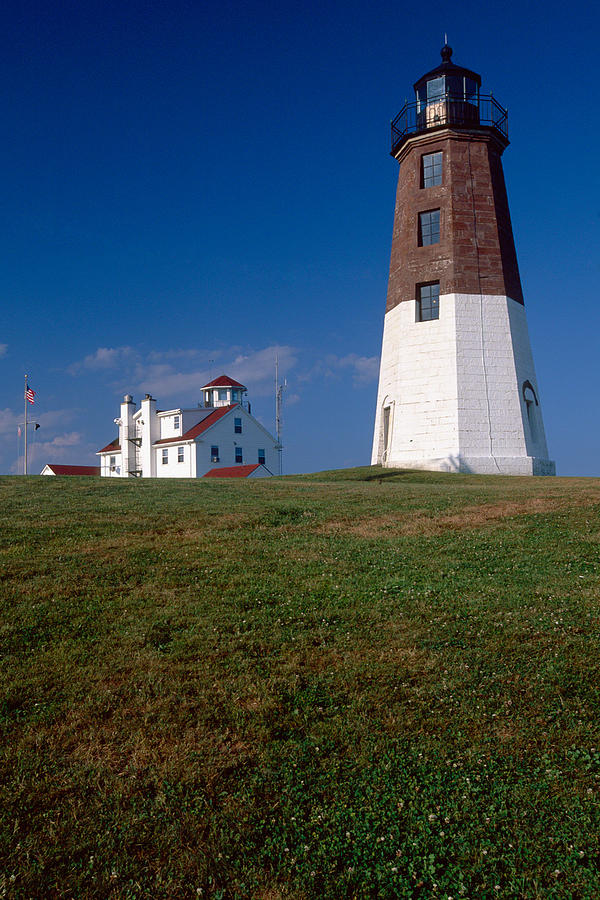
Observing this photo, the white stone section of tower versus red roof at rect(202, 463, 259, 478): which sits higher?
the white stone section of tower

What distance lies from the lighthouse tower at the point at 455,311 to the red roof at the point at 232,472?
74.9ft

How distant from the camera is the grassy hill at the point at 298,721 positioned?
5.43 m

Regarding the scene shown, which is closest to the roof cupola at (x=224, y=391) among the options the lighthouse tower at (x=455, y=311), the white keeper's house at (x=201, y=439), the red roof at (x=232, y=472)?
the white keeper's house at (x=201, y=439)

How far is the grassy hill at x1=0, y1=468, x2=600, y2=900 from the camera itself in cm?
543

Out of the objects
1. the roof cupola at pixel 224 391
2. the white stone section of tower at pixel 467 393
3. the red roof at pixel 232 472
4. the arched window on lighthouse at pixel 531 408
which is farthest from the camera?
the roof cupola at pixel 224 391

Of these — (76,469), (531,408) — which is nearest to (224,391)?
(76,469)

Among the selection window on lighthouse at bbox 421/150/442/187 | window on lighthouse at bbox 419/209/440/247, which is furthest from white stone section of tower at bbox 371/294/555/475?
window on lighthouse at bbox 421/150/442/187

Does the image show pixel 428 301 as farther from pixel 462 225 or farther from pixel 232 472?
pixel 232 472

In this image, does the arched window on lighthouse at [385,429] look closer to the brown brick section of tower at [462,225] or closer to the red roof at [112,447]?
the brown brick section of tower at [462,225]

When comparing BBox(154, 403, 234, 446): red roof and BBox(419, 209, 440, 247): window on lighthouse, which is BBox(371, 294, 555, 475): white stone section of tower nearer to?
BBox(419, 209, 440, 247): window on lighthouse

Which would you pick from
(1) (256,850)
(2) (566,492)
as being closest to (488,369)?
(2) (566,492)

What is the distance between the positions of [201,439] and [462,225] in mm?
33841

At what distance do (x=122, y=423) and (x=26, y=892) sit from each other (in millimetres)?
69611

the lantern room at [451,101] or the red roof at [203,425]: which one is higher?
the lantern room at [451,101]
